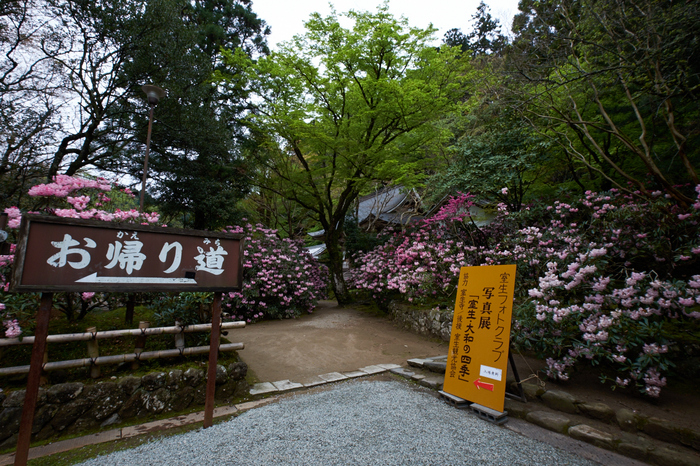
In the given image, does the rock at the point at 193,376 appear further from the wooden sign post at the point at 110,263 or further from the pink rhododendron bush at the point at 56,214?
the pink rhododendron bush at the point at 56,214

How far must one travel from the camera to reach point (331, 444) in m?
2.63

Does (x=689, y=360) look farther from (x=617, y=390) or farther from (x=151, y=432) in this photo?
(x=151, y=432)

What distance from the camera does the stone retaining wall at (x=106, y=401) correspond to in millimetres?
2617

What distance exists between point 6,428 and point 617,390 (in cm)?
596

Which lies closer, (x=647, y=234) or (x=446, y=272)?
(x=647, y=234)

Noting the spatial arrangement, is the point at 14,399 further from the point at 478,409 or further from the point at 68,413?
the point at 478,409

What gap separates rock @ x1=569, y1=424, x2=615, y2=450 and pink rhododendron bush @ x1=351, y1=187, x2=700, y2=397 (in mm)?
610

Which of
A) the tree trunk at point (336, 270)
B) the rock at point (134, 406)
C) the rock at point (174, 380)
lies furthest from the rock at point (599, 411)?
the tree trunk at point (336, 270)

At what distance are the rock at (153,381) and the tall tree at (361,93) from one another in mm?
6287

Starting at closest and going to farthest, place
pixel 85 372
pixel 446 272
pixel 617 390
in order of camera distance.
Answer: pixel 85 372, pixel 617 390, pixel 446 272

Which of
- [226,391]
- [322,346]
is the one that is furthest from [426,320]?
[226,391]

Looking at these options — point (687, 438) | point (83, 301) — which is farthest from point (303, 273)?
point (687, 438)

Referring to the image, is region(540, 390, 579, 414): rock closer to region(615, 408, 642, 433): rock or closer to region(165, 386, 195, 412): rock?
region(615, 408, 642, 433): rock

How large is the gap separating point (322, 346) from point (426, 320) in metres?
2.42
